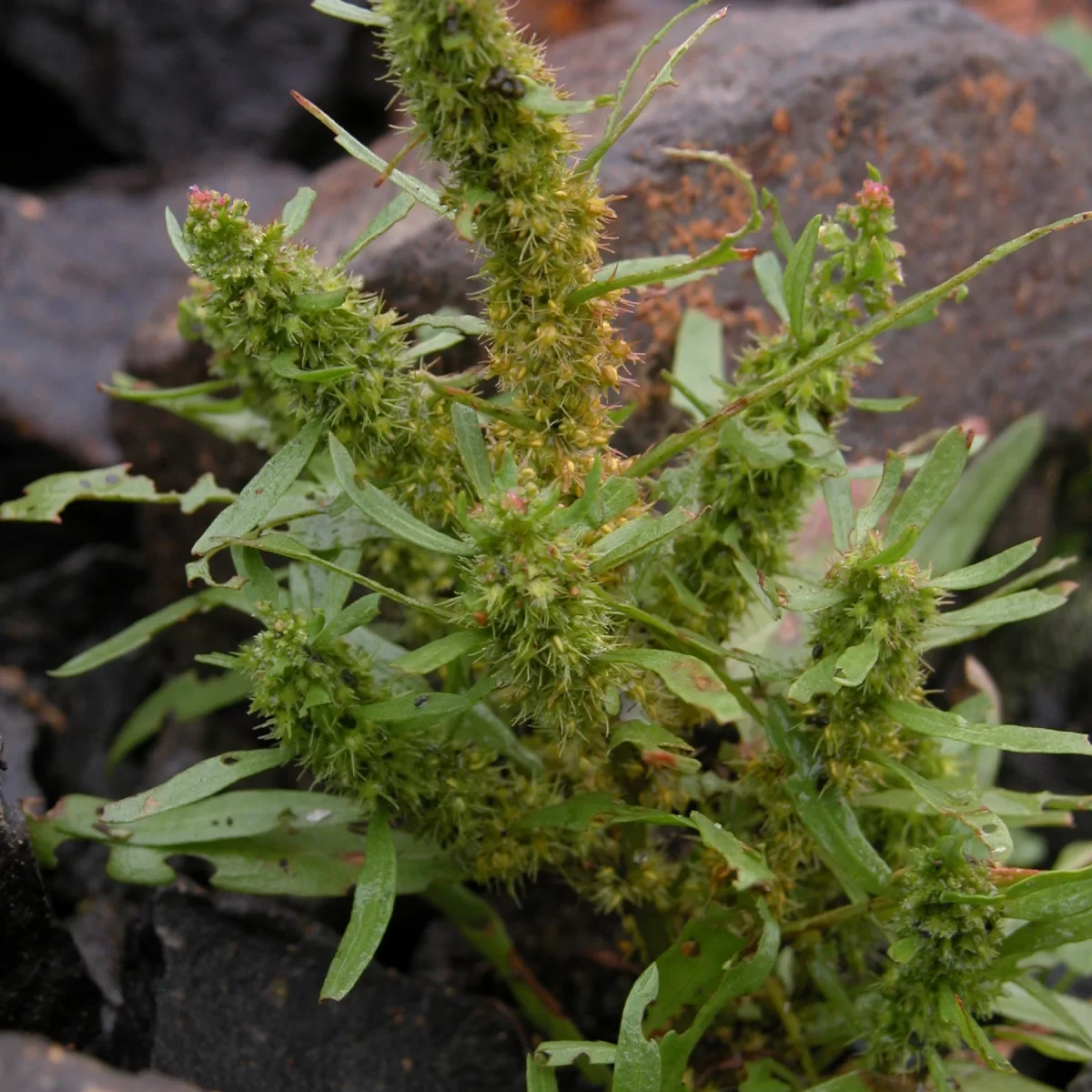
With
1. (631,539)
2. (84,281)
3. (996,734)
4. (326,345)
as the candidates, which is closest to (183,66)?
(84,281)

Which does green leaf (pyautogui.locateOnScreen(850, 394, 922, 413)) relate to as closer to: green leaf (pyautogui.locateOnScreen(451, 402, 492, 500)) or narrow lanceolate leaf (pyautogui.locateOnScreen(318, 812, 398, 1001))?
green leaf (pyautogui.locateOnScreen(451, 402, 492, 500))

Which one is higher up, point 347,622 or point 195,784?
point 347,622

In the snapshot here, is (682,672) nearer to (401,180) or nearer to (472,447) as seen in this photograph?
(472,447)

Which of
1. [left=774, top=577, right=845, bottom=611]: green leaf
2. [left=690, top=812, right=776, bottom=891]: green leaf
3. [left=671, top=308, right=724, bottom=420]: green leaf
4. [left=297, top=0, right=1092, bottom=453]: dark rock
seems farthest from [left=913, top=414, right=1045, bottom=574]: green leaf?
[left=690, top=812, right=776, bottom=891]: green leaf

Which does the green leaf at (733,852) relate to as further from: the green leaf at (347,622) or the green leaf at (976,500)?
the green leaf at (976,500)

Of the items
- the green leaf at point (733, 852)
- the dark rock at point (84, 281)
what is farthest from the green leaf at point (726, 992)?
the dark rock at point (84, 281)

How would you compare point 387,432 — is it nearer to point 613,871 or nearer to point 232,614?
point 613,871
